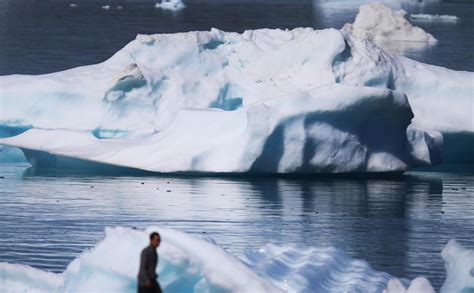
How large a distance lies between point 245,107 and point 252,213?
6.70 feet

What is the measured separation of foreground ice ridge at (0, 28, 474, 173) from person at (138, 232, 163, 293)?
7.24 m

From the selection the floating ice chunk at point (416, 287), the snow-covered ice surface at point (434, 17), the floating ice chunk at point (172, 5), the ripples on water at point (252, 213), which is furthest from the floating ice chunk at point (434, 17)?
the floating ice chunk at point (416, 287)

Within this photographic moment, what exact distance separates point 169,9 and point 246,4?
4.55 meters

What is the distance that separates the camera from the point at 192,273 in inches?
369

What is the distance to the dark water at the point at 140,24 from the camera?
31.0m

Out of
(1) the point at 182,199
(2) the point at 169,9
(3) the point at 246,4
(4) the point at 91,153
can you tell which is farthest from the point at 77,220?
(3) the point at 246,4

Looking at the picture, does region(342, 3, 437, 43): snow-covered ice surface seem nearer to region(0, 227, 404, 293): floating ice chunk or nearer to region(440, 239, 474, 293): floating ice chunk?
region(440, 239, 474, 293): floating ice chunk

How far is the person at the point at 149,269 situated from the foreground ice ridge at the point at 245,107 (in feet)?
23.7

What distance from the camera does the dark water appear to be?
3100cm

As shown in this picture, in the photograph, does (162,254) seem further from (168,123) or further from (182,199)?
(168,123)

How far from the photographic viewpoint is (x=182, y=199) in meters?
15.0

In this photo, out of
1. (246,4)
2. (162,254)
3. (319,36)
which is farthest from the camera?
(246,4)

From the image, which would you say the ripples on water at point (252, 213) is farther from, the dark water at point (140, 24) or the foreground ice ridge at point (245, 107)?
the dark water at point (140, 24)

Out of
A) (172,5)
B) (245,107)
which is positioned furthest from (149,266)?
(172,5)
